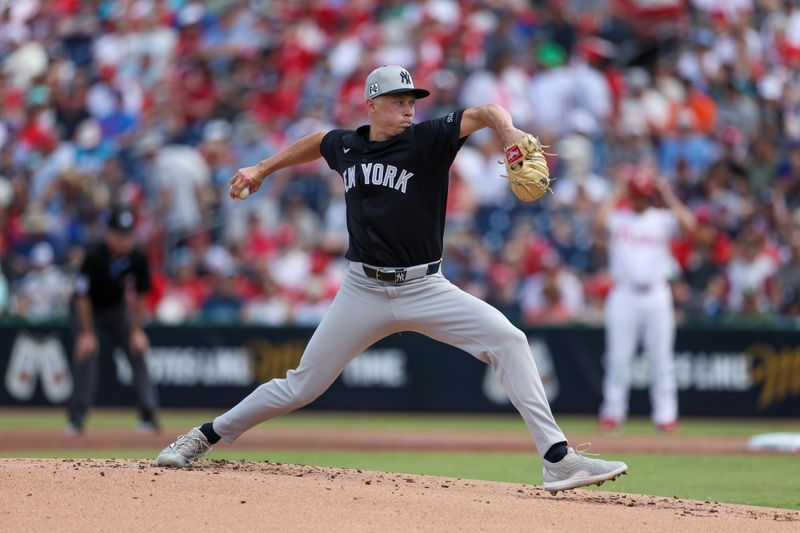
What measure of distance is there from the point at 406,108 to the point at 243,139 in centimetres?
1249

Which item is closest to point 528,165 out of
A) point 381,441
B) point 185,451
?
point 185,451

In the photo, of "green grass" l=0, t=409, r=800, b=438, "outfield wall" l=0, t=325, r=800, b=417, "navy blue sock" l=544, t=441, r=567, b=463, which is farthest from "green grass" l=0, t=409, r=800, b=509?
"navy blue sock" l=544, t=441, r=567, b=463

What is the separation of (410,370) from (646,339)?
3689mm

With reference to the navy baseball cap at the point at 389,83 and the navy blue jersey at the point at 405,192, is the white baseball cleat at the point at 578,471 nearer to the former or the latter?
the navy blue jersey at the point at 405,192

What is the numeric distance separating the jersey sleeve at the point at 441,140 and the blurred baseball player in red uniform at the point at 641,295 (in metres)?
6.91

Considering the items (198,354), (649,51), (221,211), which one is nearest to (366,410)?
(198,354)

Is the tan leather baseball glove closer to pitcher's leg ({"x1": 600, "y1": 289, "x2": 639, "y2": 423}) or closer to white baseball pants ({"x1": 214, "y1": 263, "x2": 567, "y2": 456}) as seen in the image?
white baseball pants ({"x1": 214, "y1": 263, "x2": 567, "y2": 456})

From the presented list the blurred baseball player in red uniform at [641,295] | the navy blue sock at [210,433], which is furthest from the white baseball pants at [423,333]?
the blurred baseball player in red uniform at [641,295]

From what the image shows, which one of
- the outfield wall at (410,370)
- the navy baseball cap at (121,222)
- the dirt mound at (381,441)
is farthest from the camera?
the outfield wall at (410,370)

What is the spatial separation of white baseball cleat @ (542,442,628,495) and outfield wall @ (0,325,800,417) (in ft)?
29.2

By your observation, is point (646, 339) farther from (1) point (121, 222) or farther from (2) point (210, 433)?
(2) point (210, 433)

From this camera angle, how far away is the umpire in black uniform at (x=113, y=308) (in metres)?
13.2

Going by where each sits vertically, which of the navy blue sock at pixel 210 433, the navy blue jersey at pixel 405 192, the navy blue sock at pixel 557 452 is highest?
the navy blue jersey at pixel 405 192

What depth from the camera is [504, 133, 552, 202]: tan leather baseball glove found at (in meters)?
6.38
